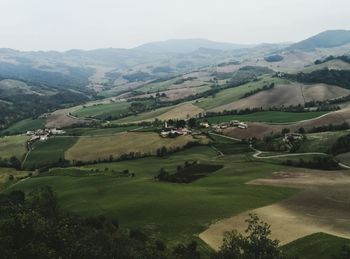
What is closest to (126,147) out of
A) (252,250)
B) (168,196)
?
(168,196)

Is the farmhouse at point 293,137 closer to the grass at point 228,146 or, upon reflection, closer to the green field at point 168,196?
the grass at point 228,146

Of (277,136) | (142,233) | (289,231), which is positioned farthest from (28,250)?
(277,136)

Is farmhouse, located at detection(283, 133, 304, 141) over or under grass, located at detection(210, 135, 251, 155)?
over

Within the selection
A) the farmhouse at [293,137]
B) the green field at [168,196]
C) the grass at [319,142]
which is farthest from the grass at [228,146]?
the grass at [319,142]

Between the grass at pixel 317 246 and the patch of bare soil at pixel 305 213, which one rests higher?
the grass at pixel 317 246

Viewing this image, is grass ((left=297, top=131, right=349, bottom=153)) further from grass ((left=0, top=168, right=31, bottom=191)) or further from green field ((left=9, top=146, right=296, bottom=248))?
grass ((left=0, top=168, right=31, bottom=191))

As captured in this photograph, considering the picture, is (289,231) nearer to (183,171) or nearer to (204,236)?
(204,236)

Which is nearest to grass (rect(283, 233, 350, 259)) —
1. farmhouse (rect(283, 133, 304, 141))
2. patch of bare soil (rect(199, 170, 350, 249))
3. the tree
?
patch of bare soil (rect(199, 170, 350, 249))
